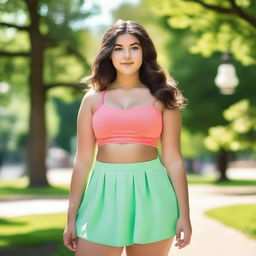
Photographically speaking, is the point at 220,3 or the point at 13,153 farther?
the point at 13,153

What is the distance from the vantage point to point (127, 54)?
3918 millimetres

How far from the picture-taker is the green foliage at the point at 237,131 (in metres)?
15.9

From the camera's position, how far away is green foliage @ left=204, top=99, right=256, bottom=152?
52.1 feet

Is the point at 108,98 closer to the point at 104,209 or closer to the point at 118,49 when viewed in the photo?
the point at 118,49

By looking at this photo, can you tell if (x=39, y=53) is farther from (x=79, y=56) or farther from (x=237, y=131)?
(x=237, y=131)

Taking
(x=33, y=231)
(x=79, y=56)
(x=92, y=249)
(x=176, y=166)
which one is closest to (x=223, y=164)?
(x=79, y=56)

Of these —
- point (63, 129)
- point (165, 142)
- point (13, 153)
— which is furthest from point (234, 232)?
point (13, 153)

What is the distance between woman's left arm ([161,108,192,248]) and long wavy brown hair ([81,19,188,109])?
8 centimetres

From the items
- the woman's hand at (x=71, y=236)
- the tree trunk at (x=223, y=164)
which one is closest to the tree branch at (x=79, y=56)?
the tree trunk at (x=223, y=164)

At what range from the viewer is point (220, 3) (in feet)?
42.8

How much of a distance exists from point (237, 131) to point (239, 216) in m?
4.61

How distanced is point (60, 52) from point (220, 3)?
1507 cm

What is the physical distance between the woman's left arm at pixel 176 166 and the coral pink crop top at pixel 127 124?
71mm

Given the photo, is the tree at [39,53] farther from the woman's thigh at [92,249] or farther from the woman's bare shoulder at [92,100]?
the woman's thigh at [92,249]
